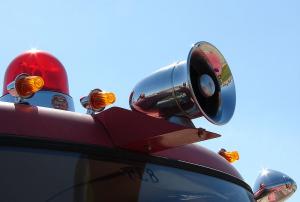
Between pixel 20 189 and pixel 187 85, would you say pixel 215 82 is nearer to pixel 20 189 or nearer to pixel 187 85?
pixel 187 85

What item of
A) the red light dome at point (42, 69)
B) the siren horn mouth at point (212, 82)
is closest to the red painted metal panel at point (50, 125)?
the siren horn mouth at point (212, 82)

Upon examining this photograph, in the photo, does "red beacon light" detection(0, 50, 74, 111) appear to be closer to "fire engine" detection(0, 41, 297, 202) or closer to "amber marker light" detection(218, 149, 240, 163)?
"fire engine" detection(0, 41, 297, 202)

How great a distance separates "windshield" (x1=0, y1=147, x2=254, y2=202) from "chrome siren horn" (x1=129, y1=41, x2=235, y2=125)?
291mm

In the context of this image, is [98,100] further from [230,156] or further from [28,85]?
[230,156]

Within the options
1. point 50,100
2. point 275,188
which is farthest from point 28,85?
point 275,188

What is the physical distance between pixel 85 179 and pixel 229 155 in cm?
134

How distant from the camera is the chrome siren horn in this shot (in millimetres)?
2395

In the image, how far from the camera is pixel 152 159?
258 cm

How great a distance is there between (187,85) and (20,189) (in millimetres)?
798

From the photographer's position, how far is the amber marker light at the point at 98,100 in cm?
271

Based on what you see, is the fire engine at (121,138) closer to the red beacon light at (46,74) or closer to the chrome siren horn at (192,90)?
the chrome siren horn at (192,90)

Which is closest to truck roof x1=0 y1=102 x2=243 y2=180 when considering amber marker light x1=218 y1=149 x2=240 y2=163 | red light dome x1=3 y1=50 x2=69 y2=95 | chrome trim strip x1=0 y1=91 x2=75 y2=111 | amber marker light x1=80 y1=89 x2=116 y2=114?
amber marker light x1=80 y1=89 x2=116 y2=114

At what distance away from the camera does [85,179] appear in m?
2.35

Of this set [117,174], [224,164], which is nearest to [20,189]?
[117,174]
